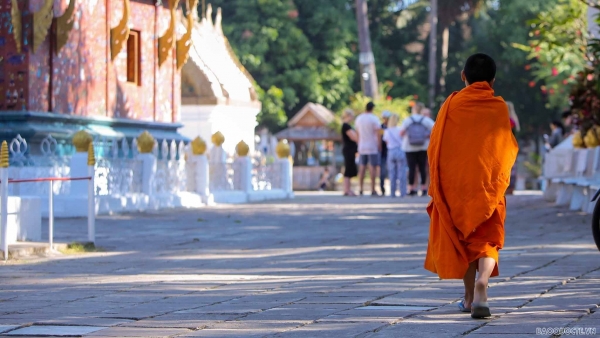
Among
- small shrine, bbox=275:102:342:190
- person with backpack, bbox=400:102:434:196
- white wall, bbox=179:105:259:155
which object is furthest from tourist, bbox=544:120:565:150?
small shrine, bbox=275:102:342:190

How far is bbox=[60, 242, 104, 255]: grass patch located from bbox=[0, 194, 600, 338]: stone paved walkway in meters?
0.19

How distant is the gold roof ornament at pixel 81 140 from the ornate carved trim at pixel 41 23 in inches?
64.0

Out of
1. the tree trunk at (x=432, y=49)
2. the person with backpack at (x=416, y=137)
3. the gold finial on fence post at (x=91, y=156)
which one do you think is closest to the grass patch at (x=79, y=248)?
the gold finial on fence post at (x=91, y=156)

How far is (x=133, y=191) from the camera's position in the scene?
18.8m

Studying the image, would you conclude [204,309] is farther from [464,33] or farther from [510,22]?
[464,33]

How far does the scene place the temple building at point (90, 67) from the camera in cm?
1748

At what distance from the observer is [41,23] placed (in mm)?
17453

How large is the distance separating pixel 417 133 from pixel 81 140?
7771 millimetres

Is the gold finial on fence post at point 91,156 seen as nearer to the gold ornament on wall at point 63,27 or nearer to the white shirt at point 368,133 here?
the gold ornament on wall at point 63,27

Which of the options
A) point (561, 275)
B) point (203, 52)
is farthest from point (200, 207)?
point (561, 275)

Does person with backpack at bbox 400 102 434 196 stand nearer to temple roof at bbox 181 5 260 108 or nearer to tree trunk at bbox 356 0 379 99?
temple roof at bbox 181 5 260 108

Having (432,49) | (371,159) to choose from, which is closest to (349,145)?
(371,159)

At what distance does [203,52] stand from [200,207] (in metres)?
8.19

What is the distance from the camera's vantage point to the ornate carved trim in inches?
686
